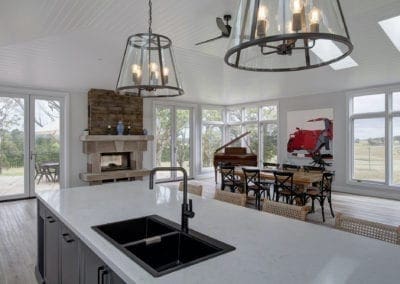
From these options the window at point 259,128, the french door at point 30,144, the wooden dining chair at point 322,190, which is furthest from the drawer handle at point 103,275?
the window at point 259,128

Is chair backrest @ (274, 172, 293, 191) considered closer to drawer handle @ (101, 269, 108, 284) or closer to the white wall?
drawer handle @ (101, 269, 108, 284)

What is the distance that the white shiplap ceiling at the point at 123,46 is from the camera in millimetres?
4246

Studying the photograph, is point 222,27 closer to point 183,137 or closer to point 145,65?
point 145,65

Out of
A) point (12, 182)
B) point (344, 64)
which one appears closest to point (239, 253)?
point (344, 64)

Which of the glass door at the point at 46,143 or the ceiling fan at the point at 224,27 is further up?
the ceiling fan at the point at 224,27

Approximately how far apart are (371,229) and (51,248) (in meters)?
2.49

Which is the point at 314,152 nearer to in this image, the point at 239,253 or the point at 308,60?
the point at 308,60

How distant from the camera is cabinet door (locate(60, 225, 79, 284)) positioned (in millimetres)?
1831

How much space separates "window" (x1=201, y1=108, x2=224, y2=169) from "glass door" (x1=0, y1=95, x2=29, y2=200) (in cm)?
568

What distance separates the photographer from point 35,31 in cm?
466

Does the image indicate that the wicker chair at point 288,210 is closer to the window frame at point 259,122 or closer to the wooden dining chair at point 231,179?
the wooden dining chair at point 231,179

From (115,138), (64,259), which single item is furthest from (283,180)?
(115,138)

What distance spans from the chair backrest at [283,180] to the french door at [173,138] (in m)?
4.80

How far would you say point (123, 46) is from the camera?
6.16 metres
